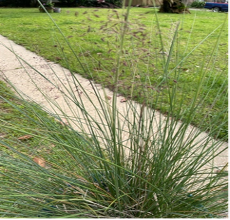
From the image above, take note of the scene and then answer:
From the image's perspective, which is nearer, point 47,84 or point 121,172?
point 121,172

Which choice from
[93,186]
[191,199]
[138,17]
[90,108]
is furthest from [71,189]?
[90,108]

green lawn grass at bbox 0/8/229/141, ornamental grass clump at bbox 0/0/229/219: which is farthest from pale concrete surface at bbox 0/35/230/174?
ornamental grass clump at bbox 0/0/229/219

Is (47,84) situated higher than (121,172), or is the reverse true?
(121,172)

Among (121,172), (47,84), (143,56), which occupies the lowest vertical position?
(47,84)

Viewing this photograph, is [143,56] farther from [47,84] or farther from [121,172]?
[47,84]

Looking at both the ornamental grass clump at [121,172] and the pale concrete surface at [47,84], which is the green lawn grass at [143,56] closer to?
the ornamental grass clump at [121,172]

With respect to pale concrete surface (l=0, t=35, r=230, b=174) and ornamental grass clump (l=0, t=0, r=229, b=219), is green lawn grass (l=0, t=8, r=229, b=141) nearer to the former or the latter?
ornamental grass clump (l=0, t=0, r=229, b=219)

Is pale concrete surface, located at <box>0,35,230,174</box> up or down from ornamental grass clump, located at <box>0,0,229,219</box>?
down

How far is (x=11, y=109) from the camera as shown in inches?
123

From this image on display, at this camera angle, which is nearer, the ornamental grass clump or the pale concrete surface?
the ornamental grass clump

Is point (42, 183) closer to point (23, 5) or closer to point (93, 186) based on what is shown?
point (93, 186)

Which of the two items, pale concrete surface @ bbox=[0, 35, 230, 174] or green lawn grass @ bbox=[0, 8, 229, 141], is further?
pale concrete surface @ bbox=[0, 35, 230, 174]

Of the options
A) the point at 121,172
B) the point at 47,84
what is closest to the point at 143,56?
the point at 121,172

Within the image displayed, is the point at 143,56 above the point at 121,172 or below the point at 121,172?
above
